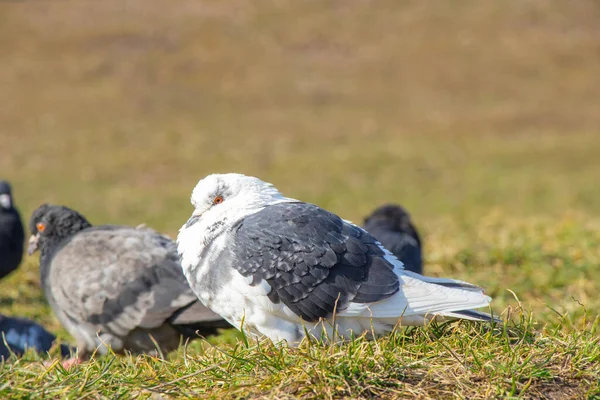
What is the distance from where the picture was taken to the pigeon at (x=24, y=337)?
6.23 m

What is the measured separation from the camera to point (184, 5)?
39.4 m

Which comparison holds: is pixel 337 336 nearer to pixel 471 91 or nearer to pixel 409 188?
pixel 409 188

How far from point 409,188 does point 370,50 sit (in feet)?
57.9

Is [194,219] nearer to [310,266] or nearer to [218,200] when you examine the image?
[218,200]

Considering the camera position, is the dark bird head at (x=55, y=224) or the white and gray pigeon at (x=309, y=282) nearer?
the white and gray pigeon at (x=309, y=282)

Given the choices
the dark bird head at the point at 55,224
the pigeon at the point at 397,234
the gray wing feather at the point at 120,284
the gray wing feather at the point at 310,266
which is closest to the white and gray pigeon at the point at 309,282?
the gray wing feather at the point at 310,266

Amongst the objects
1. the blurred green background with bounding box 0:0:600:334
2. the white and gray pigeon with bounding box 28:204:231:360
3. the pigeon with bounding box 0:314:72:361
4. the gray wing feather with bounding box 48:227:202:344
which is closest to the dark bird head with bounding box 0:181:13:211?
the blurred green background with bounding box 0:0:600:334

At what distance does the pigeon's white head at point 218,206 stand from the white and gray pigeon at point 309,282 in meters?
0.04

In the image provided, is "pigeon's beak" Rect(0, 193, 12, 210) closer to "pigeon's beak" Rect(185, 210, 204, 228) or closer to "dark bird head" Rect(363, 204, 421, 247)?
"dark bird head" Rect(363, 204, 421, 247)

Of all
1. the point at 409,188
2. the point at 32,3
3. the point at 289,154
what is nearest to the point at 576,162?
the point at 409,188

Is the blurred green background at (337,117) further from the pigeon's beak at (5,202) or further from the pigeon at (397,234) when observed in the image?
the pigeon's beak at (5,202)

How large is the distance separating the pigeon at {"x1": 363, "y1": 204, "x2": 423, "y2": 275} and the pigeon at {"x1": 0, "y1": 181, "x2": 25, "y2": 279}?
3639mm

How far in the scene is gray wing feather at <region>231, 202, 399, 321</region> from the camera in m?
4.39

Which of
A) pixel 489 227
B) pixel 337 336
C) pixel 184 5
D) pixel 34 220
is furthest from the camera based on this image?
pixel 184 5
